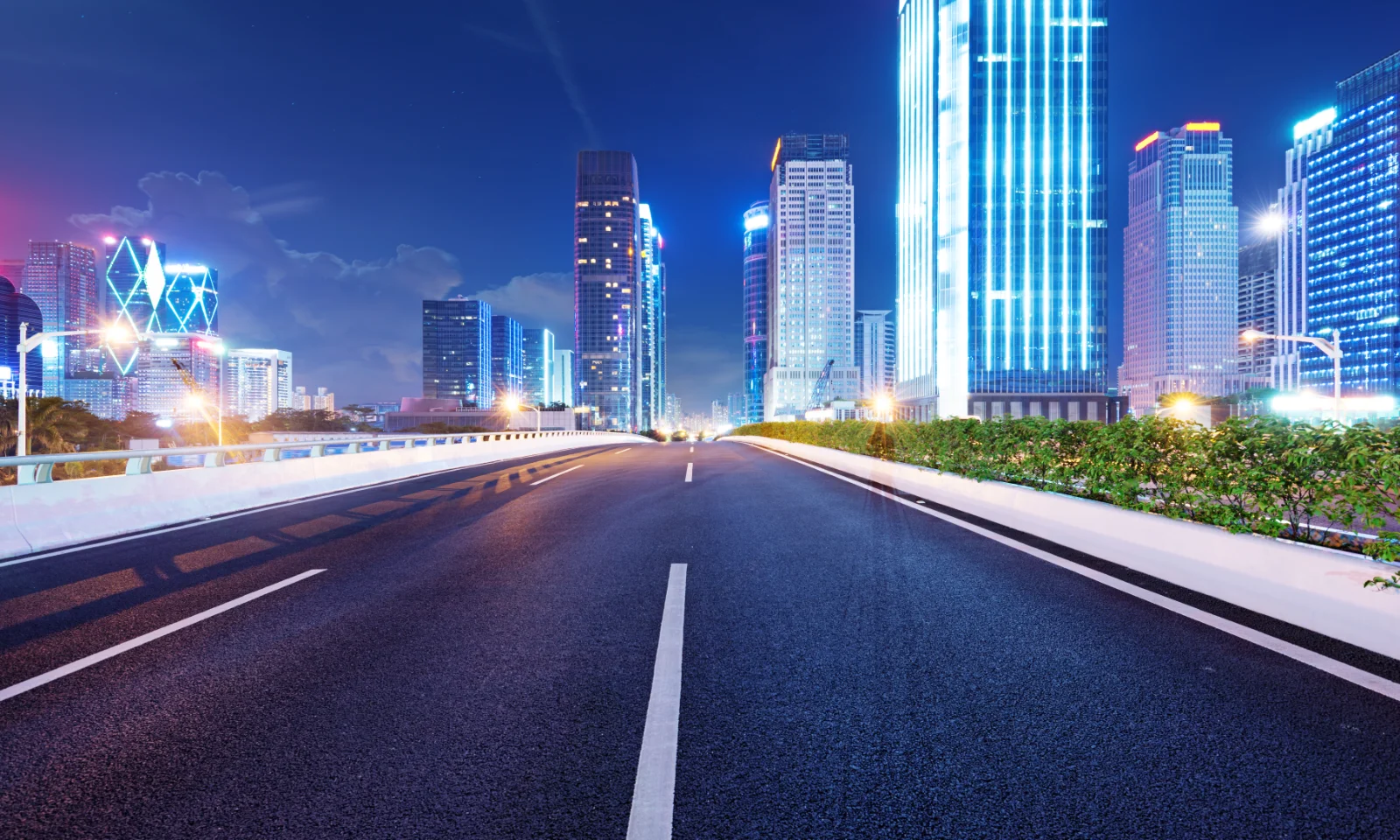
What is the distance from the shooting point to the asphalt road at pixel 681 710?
7.58ft

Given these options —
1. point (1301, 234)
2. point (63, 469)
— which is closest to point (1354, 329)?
point (1301, 234)

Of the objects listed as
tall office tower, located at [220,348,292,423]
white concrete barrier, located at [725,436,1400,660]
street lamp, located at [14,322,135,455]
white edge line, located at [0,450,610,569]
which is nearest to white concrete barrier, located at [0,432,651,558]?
white edge line, located at [0,450,610,569]

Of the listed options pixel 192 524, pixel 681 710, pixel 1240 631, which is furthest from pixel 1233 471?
pixel 192 524

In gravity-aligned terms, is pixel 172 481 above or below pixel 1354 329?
below

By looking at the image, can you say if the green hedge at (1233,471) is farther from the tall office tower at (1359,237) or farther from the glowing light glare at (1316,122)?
the glowing light glare at (1316,122)

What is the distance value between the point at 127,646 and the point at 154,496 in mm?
6678

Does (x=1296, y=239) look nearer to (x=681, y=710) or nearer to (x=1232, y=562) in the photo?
(x=1232, y=562)

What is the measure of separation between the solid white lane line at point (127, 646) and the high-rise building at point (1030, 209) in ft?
318

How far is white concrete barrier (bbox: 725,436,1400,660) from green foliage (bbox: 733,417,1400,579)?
289mm

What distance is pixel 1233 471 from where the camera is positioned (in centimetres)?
545

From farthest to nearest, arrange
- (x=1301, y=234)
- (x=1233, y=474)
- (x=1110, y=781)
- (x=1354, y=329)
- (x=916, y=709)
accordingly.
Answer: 1. (x=1301, y=234)
2. (x=1354, y=329)
3. (x=1233, y=474)
4. (x=916, y=709)
5. (x=1110, y=781)

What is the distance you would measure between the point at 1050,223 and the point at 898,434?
313 feet

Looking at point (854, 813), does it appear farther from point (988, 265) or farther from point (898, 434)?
point (988, 265)

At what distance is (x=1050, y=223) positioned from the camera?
9319cm
